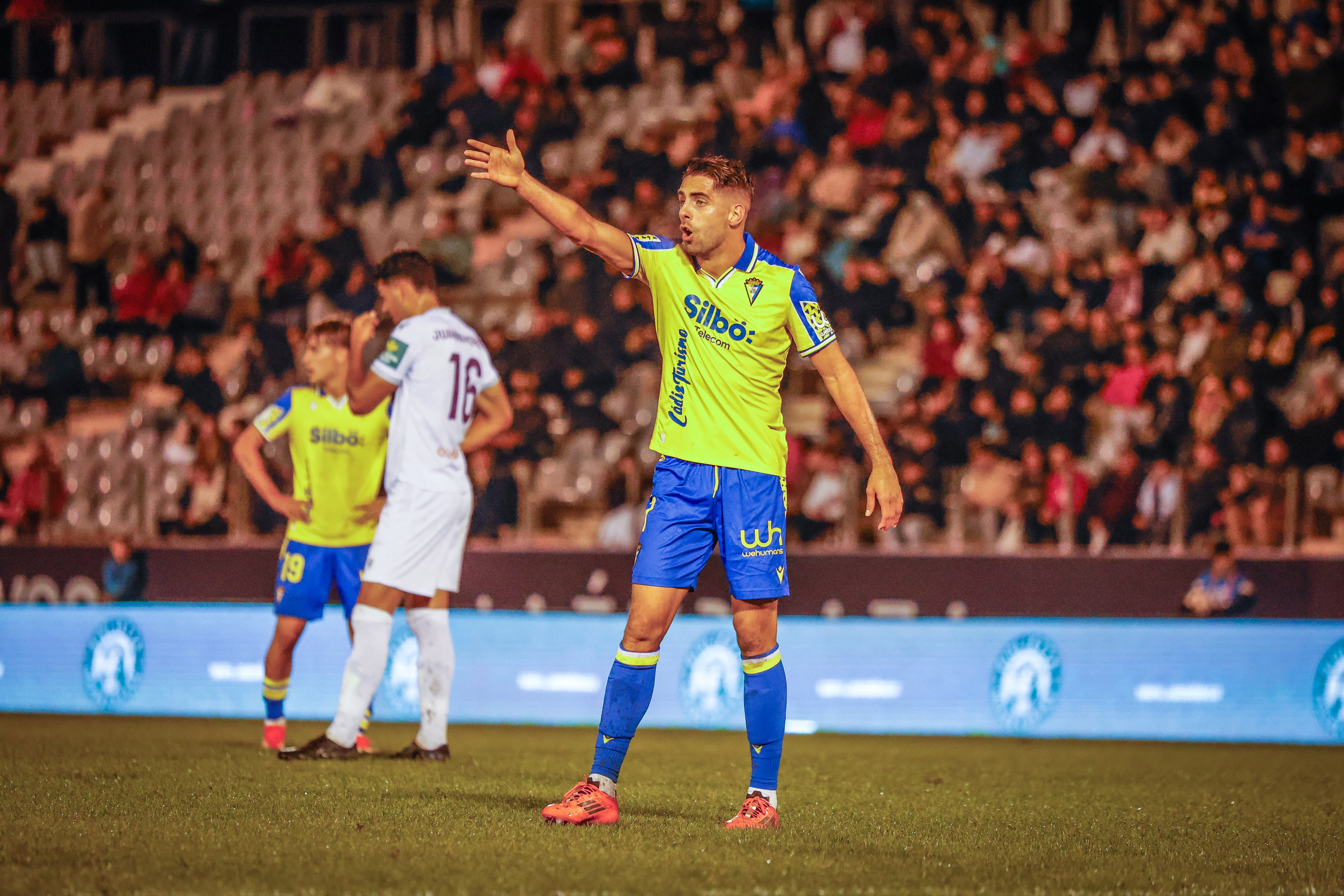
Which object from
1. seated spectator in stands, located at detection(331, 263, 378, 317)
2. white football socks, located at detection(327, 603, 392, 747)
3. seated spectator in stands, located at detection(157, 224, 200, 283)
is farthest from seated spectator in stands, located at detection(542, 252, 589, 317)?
white football socks, located at detection(327, 603, 392, 747)

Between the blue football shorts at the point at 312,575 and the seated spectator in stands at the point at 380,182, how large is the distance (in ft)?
28.4

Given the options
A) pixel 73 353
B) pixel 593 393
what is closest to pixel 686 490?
pixel 593 393

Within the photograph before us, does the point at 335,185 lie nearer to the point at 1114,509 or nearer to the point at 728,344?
the point at 1114,509

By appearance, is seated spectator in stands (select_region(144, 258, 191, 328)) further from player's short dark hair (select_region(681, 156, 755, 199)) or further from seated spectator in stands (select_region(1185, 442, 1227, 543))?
player's short dark hair (select_region(681, 156, 755, 199))

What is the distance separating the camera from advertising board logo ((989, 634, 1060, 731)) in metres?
9.11

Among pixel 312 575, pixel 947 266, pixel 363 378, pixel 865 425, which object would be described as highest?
pixel 947 266

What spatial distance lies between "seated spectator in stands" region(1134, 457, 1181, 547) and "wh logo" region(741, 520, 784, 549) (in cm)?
685

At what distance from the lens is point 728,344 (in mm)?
4727

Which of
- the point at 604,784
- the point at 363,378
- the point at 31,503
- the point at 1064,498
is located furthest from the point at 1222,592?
the point at 31,503

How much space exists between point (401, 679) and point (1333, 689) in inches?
233

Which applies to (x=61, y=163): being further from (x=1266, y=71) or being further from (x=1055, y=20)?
(x=1266, y=71)

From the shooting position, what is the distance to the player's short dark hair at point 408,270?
21.6 ft

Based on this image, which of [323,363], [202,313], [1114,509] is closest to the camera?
[323,363]

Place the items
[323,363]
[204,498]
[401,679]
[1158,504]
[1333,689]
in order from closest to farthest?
[323,363] → [1333,689] → [401,679] → [1158,504] → [204,498]
